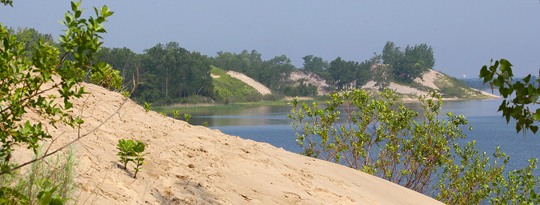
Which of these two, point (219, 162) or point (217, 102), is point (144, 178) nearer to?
point (219, 162)

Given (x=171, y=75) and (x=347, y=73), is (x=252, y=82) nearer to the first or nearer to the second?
(x=347, y=73)

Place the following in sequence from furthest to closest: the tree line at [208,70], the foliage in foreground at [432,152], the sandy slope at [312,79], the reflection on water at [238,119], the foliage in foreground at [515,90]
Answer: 1. the sandy slope at [312,79]
2. the tree line at [208,70]
3. the reflection on water at [238,119]
4. the foliage in foreground at [432,152]
5. the foliage in foreground at [515,90]

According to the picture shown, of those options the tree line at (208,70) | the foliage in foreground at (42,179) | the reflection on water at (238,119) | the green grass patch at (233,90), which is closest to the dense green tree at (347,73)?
the tree line at (208,70)

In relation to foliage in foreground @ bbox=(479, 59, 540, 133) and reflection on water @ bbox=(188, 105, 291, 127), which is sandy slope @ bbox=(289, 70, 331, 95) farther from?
foliage in foreground @ bbox=(479, 59, 540, 133)

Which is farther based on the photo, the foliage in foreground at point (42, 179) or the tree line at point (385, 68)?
the tree line at point (385, 68)

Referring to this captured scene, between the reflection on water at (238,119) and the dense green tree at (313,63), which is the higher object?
the dense green tree at (313,63)

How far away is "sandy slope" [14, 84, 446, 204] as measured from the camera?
4.47m

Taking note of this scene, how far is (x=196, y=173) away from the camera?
17.7ft

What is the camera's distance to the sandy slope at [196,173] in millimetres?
4469

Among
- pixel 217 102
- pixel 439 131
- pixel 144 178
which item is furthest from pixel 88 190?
pixel 217 102

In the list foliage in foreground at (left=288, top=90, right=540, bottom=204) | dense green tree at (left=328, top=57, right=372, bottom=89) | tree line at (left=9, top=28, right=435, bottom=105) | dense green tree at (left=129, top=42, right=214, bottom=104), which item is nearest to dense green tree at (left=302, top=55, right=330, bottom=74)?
tree line at (left=9, top=28, right=435, bottom=105)

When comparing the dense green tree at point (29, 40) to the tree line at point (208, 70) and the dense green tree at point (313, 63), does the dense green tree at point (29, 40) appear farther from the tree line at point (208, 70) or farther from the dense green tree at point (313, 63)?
the dense green tree at point (313, 63)

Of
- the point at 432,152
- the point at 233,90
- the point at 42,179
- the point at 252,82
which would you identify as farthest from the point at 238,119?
the point at 252,82

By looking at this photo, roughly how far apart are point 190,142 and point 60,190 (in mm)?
3396
